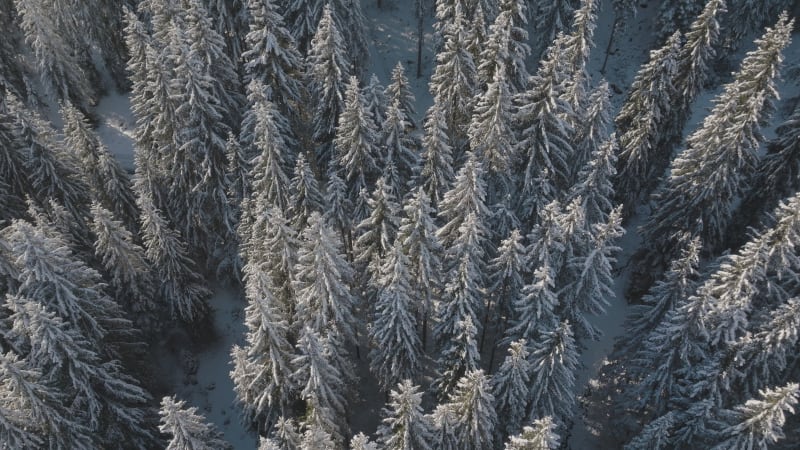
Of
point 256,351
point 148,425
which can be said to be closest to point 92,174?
point 148,425

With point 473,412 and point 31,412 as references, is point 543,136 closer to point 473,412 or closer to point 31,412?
point 473,412

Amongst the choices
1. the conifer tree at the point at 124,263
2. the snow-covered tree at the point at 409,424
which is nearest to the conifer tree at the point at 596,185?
the snow-covered tree at the point at 409,424

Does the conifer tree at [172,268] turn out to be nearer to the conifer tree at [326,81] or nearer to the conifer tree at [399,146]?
the conifer tree at [326,81]

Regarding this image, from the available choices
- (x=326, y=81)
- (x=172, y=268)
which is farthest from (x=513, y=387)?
(x=172, y=268)

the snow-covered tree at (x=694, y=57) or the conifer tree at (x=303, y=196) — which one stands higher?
the snow-covered tree at (x=694, y=57)

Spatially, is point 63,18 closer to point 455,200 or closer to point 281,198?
point 281,198

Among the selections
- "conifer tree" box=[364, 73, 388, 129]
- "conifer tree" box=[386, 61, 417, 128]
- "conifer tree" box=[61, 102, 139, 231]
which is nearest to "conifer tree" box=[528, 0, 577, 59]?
"conifer tree" box=[386, 61, 417, 128]

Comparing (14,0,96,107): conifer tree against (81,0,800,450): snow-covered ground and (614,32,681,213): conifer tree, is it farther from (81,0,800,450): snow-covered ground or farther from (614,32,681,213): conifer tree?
(614,32,681,213): conifer tree
